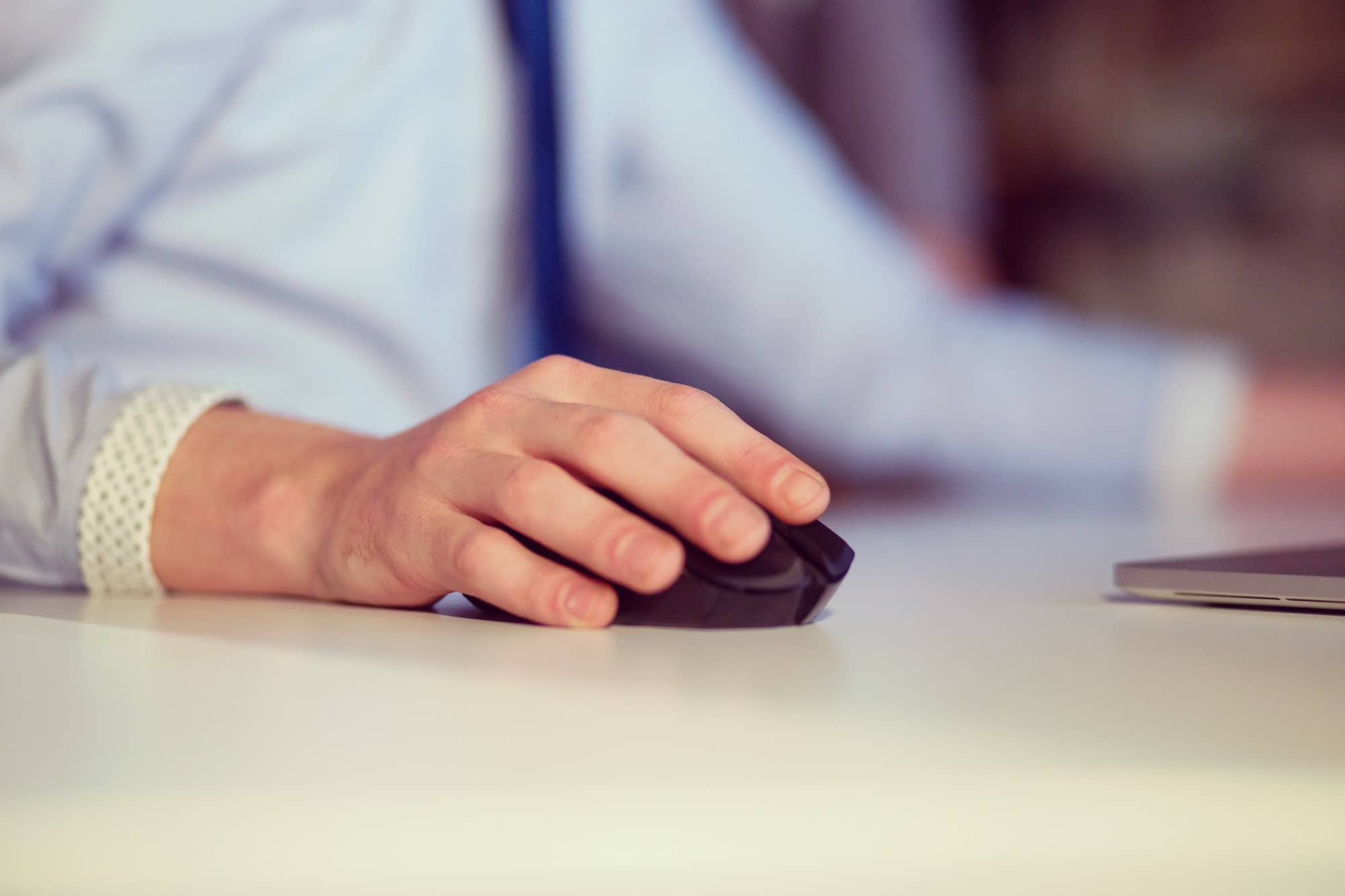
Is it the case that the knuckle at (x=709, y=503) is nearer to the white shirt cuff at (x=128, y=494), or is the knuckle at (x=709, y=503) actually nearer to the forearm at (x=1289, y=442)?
the white shirt cuff at (x=128, y=494)

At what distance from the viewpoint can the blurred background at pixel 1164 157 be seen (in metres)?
2.05

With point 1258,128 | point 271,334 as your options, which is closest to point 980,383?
point 271,334

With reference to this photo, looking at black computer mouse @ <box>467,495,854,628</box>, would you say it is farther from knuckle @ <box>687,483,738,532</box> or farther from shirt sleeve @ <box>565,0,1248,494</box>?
shirt sleeve @ <box>565,0,1248,494</box>

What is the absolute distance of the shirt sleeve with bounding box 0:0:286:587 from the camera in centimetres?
48

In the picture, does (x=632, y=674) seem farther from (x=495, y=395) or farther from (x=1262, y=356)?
(x=1262, y=356)

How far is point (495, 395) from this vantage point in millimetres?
411

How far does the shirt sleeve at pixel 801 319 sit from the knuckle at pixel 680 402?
646 millimetres

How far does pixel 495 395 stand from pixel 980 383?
2.69 ft

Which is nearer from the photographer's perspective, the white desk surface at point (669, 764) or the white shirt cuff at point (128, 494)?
the white desk surface at point (669, 764)

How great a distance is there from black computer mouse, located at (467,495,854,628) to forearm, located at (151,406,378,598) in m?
0.10

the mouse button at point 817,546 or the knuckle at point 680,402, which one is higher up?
the knuckle at point 680,402

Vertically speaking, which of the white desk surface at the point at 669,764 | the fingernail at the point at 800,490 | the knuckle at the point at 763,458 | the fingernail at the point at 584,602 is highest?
the knuckle at the point at 763,458

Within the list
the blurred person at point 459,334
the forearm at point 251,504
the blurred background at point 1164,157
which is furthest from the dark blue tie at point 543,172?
Result: the blurred background at point 1164,157

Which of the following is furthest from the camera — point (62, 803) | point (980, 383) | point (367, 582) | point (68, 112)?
point (980, 383)
